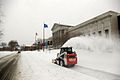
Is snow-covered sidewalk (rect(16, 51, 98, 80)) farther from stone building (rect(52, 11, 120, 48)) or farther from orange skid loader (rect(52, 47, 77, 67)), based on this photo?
stone building (rect(52, 11, 120, 48))

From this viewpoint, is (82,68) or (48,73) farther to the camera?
(82,68)

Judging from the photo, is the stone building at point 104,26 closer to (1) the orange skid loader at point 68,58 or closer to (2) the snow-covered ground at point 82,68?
(2) the snow-covered ground at point 82,68

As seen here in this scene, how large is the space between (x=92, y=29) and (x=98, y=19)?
4726mm

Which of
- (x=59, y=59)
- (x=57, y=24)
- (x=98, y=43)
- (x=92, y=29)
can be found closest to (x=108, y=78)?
(x=59, y=59)

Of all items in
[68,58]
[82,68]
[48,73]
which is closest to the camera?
[48,73]

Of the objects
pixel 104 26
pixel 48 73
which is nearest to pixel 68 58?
pixel 48 73

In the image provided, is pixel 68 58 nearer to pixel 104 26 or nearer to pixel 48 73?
pixel 48 73

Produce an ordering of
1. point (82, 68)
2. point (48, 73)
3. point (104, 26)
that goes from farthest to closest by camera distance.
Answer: point (104, 26), point (82, 68), point (48, 73)

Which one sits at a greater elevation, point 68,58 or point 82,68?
point 68,58

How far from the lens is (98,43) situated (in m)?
32.1

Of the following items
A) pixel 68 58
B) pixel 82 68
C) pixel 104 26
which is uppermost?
pixel 104 26

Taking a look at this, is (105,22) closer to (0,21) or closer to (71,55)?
(0,21)

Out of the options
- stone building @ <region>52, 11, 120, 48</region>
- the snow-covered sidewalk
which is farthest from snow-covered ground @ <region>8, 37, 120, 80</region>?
stone building @ <region>52, 11, 120, 48</region>

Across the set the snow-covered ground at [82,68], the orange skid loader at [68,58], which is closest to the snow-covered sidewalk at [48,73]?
the snow-covered ground at [82,68]
